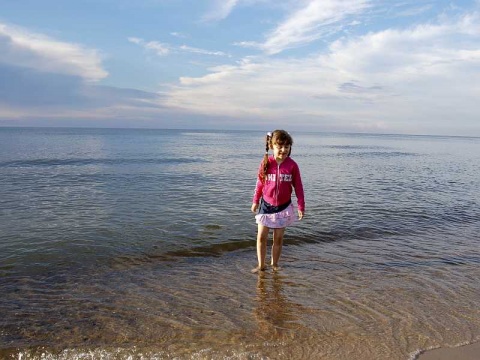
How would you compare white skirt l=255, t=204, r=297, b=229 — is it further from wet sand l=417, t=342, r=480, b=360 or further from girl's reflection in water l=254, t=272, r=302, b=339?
wet sand l=417, t=342, r=480, b=360

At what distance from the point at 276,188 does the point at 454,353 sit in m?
3.30

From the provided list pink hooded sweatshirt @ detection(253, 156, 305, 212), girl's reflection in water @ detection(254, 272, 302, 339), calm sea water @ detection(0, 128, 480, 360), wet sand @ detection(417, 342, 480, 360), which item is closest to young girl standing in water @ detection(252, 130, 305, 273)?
pink hooded sweatshirt @ detection(253, 156, 305, 212)

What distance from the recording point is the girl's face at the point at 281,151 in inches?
239

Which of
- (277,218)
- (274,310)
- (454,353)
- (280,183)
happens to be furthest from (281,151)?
(454,353)

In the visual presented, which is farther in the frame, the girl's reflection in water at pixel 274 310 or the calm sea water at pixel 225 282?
the girl's reflection in water at pixel 274 310

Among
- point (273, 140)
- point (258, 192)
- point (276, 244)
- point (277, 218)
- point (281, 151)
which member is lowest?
point (276, 244)

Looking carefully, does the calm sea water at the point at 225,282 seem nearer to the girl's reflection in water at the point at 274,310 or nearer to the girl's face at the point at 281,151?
the girl's reflection in water at the point at 274,310

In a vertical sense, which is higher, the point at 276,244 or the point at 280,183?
the point at 280,183

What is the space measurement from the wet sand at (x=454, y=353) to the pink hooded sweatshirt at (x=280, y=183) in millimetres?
2803

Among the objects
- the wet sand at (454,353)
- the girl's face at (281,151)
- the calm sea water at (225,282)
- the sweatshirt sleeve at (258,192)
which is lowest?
the calm sea water at (225,282)

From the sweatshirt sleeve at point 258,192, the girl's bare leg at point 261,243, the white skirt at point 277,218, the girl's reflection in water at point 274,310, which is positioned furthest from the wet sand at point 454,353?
the sweatshirt sleeve at point 258,192

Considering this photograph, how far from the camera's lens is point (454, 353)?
4.07 meters

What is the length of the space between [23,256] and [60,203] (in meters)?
5.83

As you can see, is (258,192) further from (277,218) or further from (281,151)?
(281,151)
